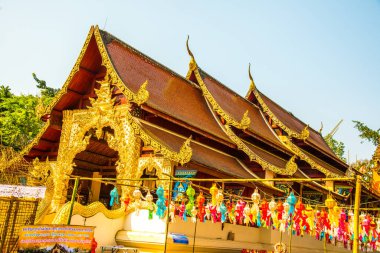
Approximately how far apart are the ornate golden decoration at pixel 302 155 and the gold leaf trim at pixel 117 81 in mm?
7994

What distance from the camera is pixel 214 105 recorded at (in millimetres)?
14078

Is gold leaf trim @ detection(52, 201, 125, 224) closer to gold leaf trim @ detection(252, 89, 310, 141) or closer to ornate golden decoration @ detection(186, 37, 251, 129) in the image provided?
ornate golden decoration @ detection(186, 37, 251, 129)

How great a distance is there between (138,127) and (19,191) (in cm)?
302

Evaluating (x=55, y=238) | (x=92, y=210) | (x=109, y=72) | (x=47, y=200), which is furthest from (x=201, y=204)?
(x=47, y=200)

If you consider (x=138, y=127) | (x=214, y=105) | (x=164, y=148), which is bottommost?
(x=164, y=148)

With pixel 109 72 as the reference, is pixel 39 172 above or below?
below

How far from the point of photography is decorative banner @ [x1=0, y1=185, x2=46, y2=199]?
331 inches

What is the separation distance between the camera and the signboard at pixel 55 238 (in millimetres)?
5793

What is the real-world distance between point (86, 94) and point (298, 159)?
29.5ft

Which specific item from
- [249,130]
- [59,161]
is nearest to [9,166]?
[59,161]

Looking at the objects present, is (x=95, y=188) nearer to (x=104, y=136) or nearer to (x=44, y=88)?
(x=104, y=136)

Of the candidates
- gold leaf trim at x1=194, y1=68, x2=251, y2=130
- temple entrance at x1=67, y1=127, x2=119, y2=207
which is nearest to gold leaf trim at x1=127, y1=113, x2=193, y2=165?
temple entrance at x1=67, y1=127, x2=119, y2=207

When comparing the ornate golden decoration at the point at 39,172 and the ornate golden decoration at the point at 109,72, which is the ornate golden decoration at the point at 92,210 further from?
the ornate golden decoration at the point at 39,172

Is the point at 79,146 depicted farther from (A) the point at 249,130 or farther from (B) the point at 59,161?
(A) the point at 249,130
